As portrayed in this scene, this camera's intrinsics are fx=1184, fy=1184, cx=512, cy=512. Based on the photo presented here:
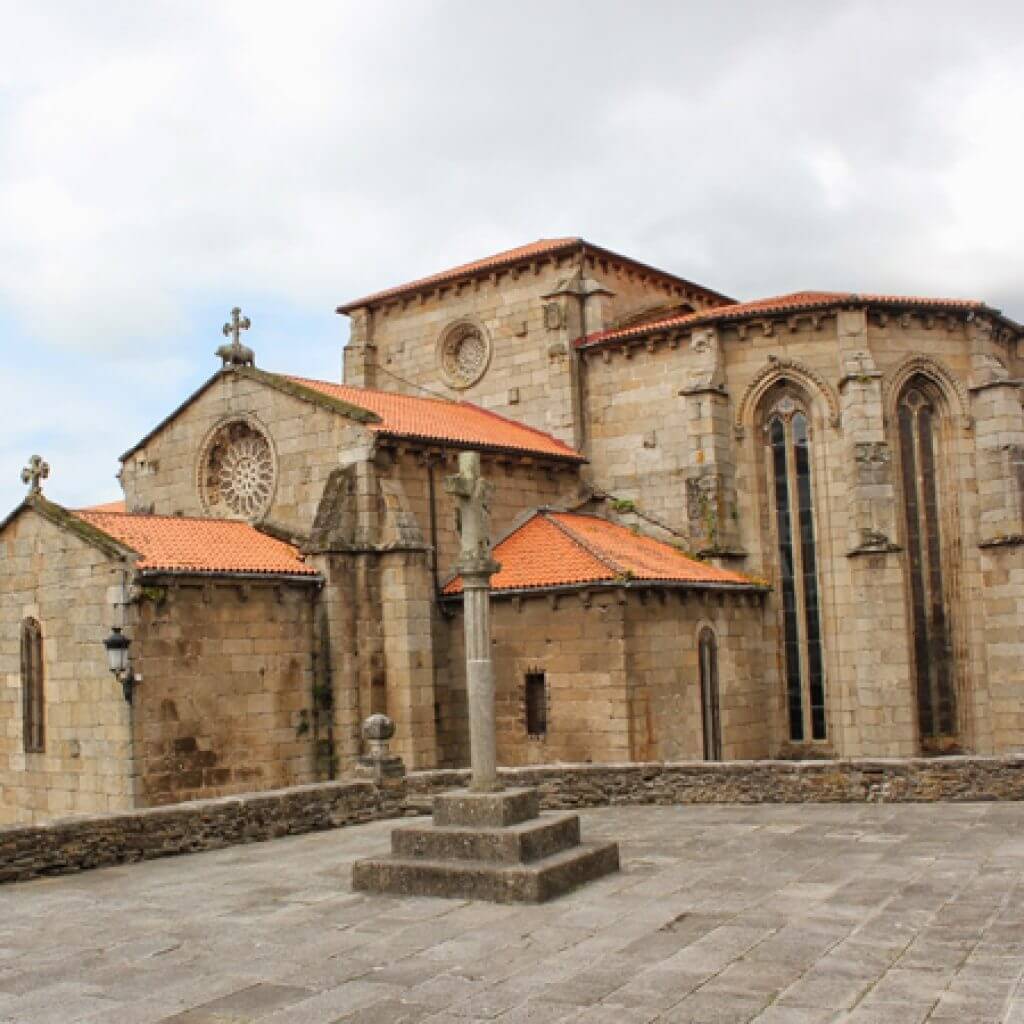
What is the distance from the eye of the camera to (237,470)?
23312mm

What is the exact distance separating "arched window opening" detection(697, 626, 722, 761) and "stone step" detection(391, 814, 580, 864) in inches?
392

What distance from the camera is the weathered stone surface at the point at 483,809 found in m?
10.9

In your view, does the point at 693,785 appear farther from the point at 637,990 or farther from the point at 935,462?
the point at 935,462

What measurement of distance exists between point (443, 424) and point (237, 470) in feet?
13.7

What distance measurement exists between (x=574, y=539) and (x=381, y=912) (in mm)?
11846

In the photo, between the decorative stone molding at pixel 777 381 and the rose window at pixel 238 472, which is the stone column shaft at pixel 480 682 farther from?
the decorative stone molding at pixel 777 381

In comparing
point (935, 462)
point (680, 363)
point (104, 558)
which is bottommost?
point (104, 558)

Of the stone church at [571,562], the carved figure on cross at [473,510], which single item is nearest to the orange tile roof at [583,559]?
the stone church at [571,562]

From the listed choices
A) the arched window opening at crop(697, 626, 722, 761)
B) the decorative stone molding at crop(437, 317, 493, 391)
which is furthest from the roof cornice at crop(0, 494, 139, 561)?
the decorative stone molding at crop(437, 317, 493, 391)

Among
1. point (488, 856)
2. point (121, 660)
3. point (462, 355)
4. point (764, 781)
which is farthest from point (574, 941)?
point (462, 355)

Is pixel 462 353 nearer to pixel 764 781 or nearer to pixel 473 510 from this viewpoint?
pixel 764 781

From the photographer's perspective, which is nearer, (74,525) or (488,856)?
(488,856)

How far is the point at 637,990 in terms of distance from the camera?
7.46m

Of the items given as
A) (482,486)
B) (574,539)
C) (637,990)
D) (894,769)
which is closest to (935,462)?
(574,539)
